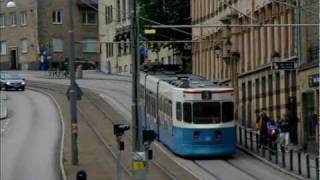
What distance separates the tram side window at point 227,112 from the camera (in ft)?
128

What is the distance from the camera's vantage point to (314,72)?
39656mm

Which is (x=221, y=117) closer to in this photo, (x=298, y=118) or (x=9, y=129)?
(x=298, y=118)

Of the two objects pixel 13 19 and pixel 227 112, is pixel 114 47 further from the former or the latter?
pixel 227 112

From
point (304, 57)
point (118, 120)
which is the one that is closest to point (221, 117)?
point (304, 57)

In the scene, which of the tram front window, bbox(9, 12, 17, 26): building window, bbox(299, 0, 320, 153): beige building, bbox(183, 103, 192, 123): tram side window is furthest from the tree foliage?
bbox(9, 12, 17, 26): building window

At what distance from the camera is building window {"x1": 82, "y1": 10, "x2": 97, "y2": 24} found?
113m

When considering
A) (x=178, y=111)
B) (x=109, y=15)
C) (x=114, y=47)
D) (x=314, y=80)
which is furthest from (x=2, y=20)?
(x=314, y=80)

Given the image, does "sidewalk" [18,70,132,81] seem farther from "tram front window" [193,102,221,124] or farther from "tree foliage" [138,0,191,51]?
"tram front window" [193,102,221,124]

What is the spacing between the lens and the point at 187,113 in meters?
38.9

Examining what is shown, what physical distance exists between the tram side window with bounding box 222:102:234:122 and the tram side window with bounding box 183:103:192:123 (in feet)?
4.56

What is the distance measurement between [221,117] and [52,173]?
7414 millimetres

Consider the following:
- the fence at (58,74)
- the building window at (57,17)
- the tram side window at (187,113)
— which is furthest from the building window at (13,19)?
the tram side window at (187,113)

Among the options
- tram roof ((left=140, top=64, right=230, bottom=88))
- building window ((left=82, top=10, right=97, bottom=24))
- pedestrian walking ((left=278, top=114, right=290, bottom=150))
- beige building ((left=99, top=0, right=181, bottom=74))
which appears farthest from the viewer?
building window ((left=82, top=10, right=97, bottom=24))

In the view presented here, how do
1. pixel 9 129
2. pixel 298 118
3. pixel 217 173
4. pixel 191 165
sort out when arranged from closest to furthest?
pixel 217 173
pixel 191 165
pixel 298 118
pixel 9 129
